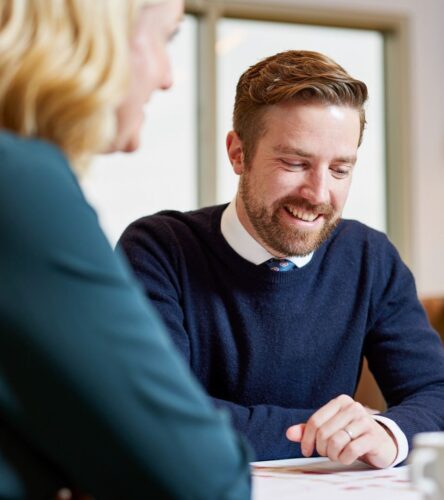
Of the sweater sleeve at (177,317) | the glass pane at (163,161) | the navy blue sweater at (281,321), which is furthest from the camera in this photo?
the glass pane at (163,161)

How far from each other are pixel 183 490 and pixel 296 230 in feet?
3.71

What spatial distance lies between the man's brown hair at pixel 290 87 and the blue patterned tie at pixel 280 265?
0.77 feet

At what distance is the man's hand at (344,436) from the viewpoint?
1410mm

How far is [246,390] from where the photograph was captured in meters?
1.82

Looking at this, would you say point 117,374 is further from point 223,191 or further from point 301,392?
point 223,191

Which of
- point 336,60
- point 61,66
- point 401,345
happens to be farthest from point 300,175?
point 336,60

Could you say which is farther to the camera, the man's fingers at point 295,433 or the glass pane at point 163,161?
the glass pane at point 163,161

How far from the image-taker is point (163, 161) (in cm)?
488

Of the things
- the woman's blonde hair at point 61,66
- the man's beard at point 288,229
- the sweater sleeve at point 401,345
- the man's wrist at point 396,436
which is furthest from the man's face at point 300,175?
the woman's blonde hair at point 61,66

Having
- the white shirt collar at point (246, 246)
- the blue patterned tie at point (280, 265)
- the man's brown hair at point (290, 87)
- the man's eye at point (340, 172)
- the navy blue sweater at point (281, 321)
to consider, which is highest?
the man's brown hair at point (290, 87)

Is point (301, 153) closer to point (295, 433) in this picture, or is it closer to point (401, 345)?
point (401, 345)

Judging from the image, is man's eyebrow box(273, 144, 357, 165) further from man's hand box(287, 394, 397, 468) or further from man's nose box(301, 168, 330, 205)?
man's hand box(287, 394, 397, 468)

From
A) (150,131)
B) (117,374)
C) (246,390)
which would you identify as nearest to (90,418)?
(117,374)

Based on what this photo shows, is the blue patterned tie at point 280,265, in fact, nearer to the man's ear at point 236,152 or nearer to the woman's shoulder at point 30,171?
the man's ear at point 236,152
